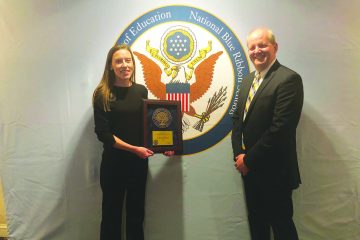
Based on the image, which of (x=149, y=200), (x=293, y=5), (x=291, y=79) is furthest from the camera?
(x=149, y=200)

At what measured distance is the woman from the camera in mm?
1806

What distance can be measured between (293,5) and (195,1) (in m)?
0.67

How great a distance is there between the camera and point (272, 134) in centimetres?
161

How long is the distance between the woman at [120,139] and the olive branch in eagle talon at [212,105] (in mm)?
334

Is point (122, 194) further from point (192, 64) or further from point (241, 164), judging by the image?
point (192, 64)

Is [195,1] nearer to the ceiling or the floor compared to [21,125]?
nearer to the ceiling

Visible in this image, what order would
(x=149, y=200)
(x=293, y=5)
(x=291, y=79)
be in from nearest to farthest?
(x=291, y=79), (x=293, y=5), (x=149, y=200)

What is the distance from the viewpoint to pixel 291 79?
5.24ft

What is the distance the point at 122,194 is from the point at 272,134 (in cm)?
101

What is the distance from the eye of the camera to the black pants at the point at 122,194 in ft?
6.15

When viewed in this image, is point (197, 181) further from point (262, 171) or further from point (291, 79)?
point (291, 79)

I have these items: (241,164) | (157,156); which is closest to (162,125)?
(157,156)

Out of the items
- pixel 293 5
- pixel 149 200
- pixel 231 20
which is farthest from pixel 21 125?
pixel 293 5

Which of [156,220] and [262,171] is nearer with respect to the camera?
[262,171]
